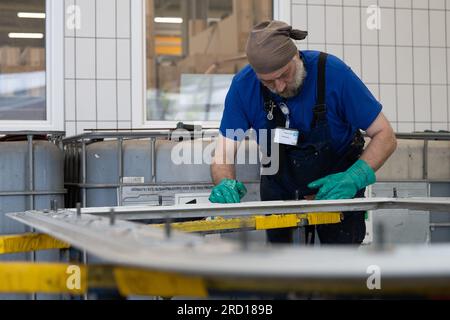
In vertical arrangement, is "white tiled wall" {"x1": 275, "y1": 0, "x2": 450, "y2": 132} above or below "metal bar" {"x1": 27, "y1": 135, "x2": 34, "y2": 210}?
above

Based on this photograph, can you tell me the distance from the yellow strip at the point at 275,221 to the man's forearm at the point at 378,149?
0.53m

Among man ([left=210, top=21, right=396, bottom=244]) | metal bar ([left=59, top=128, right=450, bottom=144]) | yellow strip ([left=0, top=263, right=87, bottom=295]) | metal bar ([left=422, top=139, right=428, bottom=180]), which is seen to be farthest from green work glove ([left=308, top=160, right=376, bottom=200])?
yellow strip ([left=0, top=263, right=87, bottom=295])

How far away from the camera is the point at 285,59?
2.98 metres

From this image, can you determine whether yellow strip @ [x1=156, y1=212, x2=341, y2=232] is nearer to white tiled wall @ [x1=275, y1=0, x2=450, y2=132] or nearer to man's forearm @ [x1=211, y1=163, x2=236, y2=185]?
man's forearm @ [x1=211, y1=163, x2=236, y2=185]

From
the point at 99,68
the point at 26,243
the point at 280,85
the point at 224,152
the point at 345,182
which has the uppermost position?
the point at 99,68

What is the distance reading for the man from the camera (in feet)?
9.93

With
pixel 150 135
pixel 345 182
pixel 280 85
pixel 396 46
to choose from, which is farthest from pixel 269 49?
pixel 396 46

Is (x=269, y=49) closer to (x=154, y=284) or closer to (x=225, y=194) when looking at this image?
(x=225, y=194)

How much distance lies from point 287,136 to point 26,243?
4.23 ft

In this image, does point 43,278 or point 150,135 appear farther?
point 150,135

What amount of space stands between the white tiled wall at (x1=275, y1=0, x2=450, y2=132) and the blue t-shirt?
2.14m

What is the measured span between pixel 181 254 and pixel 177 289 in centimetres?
22

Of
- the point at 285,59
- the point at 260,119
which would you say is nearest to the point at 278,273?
the point at 285,59

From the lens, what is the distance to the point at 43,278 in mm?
1451
